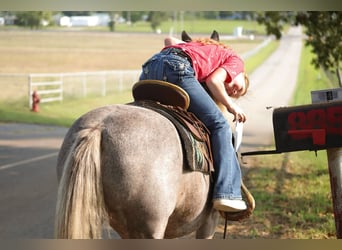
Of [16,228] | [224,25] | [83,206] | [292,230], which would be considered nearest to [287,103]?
[224,25]

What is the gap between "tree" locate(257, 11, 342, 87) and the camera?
912cm

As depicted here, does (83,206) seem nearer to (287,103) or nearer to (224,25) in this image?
(224,25)

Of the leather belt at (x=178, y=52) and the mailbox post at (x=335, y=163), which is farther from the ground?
the leather belt at (x=178, y=52)

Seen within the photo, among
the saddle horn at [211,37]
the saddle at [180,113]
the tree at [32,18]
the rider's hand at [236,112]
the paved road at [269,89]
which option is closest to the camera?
the saddle at [180,113]

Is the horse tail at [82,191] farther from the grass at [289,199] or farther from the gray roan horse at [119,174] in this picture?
the grass at [289,199]

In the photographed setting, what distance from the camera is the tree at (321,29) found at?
29.9 ft

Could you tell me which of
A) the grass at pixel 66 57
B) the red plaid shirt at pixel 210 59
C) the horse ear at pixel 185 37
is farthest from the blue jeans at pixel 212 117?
the grass at pixel 66 57

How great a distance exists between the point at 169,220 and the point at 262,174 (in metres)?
6.27

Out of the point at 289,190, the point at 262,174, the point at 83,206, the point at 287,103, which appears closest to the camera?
the point at 83,206

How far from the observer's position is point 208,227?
3.93 meters

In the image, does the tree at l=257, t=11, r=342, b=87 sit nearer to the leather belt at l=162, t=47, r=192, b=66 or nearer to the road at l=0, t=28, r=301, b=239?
the road at l=0, t=28, r=301, b=239

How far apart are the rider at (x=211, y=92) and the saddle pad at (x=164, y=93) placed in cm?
10

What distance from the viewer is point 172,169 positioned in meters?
3.24

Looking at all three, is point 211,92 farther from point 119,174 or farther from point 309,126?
point 119,174
